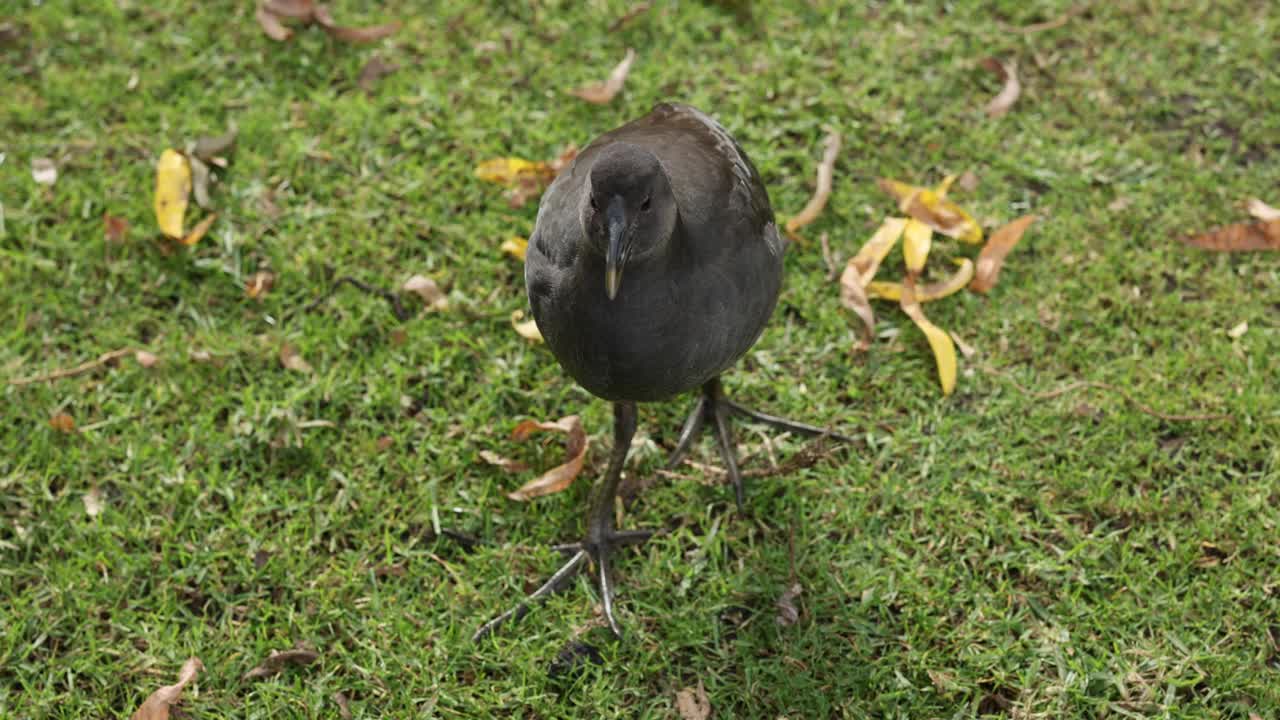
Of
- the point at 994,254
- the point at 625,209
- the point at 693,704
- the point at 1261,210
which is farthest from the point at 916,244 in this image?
the point at 693,704

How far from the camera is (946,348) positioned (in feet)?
12.9

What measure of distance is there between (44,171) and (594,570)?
9.86 feet

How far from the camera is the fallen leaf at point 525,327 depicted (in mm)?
4043

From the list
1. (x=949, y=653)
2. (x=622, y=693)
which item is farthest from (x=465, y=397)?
(x=949, y=653)

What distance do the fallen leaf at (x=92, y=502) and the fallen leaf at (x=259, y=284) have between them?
945 mm

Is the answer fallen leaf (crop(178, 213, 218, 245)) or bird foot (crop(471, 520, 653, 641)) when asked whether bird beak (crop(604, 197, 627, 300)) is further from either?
fallen leaf (crop(178, 213, 218, 245))

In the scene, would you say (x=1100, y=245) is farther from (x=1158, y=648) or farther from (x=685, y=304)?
(x=685, y=304)

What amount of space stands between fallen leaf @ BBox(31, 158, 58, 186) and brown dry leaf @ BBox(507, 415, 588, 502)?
2395mm

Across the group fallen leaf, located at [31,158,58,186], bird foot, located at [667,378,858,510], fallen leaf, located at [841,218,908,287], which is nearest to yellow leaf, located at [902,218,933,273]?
fallen leaf, located at [841,218,908,287]

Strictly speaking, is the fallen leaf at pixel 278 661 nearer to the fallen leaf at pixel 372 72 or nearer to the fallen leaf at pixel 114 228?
the fallen leaf at pixel 114 228

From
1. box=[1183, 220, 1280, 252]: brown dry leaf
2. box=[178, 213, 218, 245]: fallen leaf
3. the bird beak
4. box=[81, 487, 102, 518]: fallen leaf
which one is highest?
the bird beak

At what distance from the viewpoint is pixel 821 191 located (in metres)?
4.43

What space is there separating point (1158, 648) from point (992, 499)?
2.19ft

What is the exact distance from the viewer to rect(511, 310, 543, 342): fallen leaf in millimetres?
4043
